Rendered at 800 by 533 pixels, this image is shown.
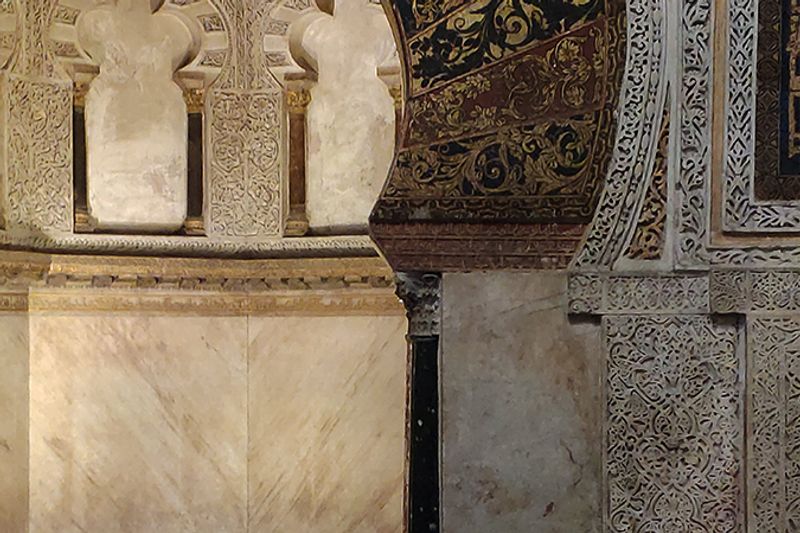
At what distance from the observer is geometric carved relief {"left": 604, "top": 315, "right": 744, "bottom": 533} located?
10.0 ft

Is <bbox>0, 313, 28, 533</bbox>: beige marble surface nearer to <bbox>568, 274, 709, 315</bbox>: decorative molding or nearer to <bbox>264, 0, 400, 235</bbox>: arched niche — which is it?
<bbox>264, 0, 400, 235</bbox>: arched niche

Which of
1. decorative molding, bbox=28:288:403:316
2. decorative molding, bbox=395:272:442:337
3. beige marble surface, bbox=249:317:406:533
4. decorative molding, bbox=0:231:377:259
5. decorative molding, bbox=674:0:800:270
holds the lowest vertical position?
beige marble surface, bbox=249:317:406:533

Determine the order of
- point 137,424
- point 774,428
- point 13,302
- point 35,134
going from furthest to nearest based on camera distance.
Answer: point 137,424 < point 35,134 < point 13,302 < point 774,428

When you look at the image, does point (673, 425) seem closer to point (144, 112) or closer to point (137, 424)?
point (137, 424)

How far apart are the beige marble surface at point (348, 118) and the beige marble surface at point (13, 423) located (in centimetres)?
141

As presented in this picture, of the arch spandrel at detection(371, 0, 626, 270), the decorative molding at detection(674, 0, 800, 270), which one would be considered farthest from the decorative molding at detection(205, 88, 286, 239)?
the decorative molding at detection(674, 0, 800, 270)

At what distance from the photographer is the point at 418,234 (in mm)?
3111

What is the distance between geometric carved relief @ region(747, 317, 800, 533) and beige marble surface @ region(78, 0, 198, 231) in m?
3.16

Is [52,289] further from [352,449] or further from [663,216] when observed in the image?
[663,216]

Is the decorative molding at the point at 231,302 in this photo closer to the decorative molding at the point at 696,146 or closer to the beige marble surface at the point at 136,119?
the beige marble surface at the point at 136,119

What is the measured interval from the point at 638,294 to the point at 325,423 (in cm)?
268

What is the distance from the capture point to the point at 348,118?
5570 mm

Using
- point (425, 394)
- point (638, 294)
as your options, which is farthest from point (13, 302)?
point (638, 294)

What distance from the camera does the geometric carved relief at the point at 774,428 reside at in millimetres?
3021
